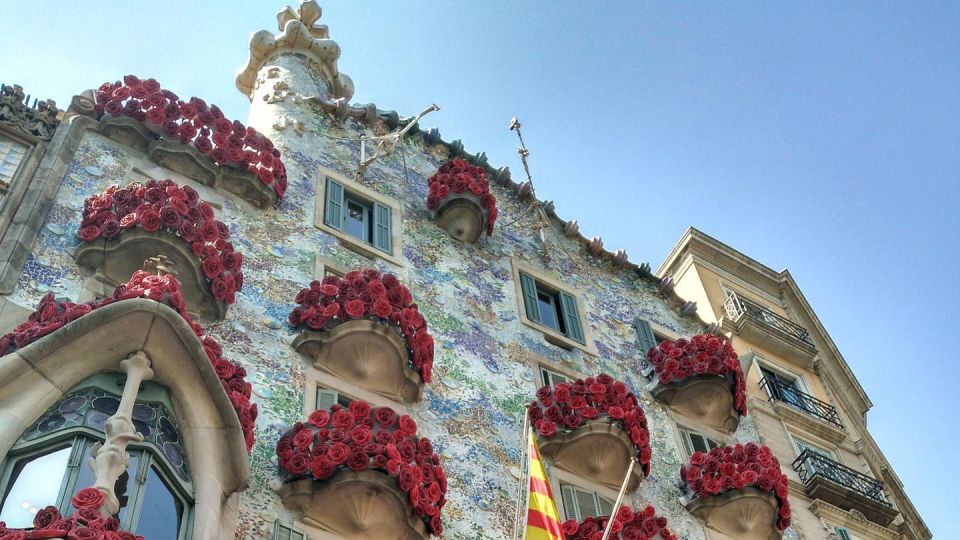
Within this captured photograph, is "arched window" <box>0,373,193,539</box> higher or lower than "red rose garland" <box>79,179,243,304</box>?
lower

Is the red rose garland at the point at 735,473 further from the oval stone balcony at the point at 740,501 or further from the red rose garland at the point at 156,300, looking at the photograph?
the red rose garland at the point at 156,300

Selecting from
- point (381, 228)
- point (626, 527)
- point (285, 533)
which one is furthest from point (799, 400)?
point (285, 533)

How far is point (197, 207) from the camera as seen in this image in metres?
14.8

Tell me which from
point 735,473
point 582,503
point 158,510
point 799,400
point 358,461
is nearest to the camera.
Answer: point 158,510

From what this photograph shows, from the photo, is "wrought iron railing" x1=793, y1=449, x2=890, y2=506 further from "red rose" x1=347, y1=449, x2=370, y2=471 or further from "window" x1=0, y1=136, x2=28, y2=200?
"window" x1=0, y1=136, x2=28, y2=200

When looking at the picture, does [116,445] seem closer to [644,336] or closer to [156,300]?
[156,300]

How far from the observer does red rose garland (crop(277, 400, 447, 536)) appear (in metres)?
12.6

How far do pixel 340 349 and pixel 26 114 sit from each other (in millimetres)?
5523

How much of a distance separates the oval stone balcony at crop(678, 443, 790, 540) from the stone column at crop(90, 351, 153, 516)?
9149 mm

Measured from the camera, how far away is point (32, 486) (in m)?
10.0

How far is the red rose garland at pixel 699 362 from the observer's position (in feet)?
63.5

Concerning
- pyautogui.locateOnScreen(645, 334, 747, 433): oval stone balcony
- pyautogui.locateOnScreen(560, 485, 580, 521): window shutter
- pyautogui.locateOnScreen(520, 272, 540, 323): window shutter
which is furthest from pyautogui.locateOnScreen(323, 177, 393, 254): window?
pyautogui.locateOnScreen(645, 334, 747, 433): oval stone balcony

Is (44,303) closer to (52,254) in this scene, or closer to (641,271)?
(52,254)

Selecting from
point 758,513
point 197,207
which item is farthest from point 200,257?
point 758,513
